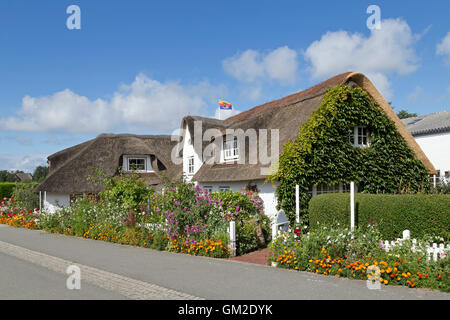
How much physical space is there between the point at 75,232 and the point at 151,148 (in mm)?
14246

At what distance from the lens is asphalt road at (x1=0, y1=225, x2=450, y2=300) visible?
6836 millimetres

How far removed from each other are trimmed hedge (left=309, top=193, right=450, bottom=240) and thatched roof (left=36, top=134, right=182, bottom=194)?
1486cm

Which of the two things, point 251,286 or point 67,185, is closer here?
point 251,286

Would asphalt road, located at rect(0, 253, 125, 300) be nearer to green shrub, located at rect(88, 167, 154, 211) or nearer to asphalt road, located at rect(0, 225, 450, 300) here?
asphalt road, located at rect(0, 225, 450, 300)

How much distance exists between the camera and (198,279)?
26.7 feet

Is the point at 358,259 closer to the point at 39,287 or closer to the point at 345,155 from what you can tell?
the point at 39,287

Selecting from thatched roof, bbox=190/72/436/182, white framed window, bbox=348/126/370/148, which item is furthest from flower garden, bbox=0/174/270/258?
white framed window, bbox=348/126/370/148

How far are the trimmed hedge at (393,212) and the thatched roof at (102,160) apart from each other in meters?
14.9

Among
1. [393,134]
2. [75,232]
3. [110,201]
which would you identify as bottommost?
[75,232]

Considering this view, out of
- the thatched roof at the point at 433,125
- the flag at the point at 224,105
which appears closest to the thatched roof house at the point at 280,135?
the flag at the point at 224,105

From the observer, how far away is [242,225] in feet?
41.2

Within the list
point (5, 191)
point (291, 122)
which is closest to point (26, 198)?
point (5, 191)
